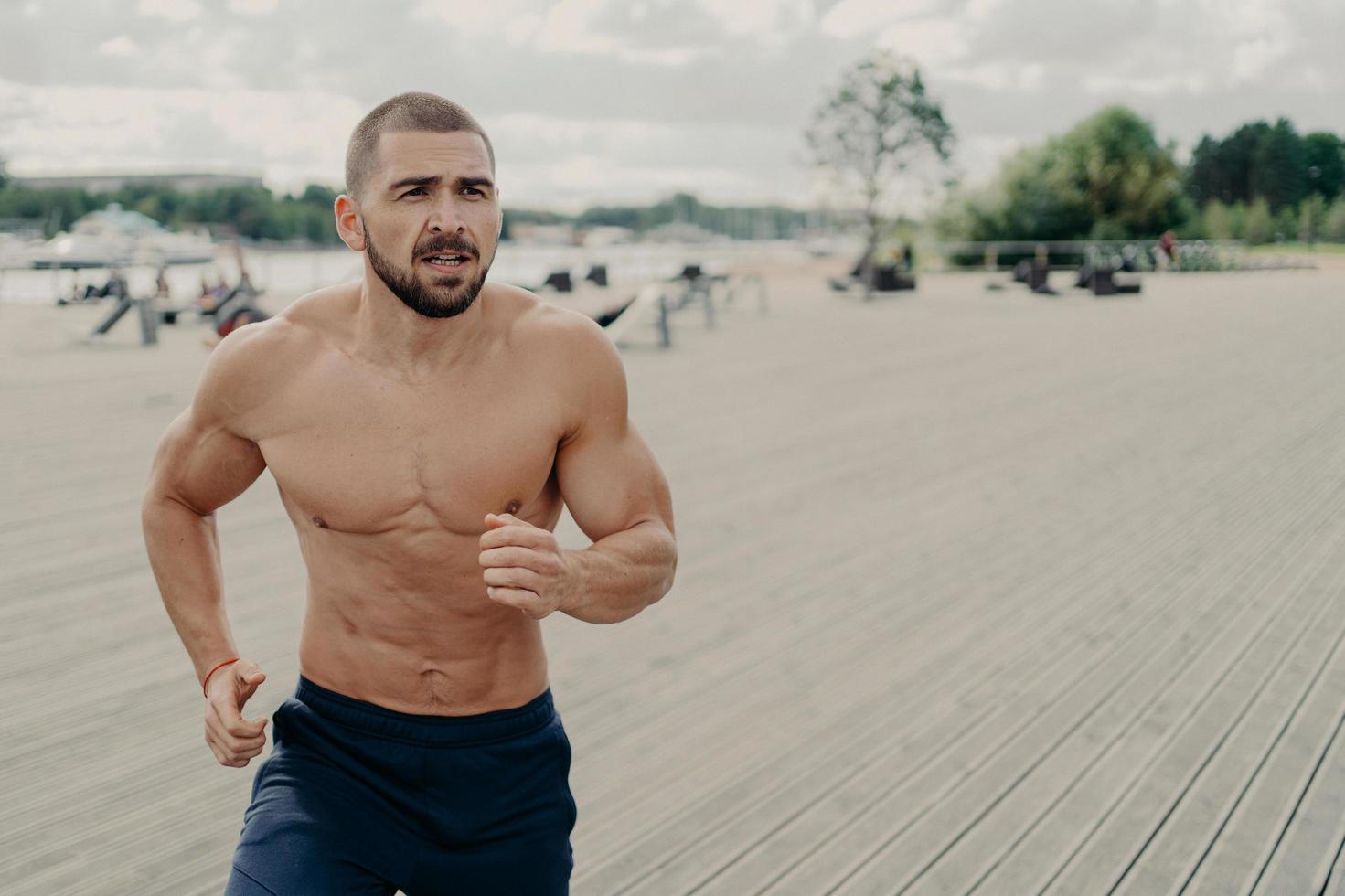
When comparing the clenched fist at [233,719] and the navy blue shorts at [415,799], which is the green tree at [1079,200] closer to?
the navy blue shorts at [415,799]

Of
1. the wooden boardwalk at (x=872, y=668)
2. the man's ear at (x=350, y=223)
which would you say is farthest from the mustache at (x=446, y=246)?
the wooden boardwalk at (x=872, y=668)

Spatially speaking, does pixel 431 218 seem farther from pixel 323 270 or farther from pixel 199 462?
pixel 323 270

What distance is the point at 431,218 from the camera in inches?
62.5

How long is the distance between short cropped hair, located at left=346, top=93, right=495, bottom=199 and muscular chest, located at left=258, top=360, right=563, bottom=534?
0.31 meters

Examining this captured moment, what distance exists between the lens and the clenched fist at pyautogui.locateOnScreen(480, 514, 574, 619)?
4.83ft

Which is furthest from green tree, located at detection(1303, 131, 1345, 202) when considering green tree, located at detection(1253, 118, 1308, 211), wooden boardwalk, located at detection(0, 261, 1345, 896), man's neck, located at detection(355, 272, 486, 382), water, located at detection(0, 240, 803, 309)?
man's neck, located at detection(355, 272, 486, 382)

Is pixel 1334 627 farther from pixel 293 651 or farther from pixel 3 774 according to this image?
pixel 3 774

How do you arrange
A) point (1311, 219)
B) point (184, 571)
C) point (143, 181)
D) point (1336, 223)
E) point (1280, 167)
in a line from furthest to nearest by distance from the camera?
point (143, 181) → point (1280, 167) → point (1311, 219) → point (1336, 223) → point (184, 571)

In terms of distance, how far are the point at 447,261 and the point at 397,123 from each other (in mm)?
205

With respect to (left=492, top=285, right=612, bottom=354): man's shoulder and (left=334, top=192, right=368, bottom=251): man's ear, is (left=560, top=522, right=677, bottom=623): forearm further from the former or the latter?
(left=334, top=192, right=368, bottom=251): man's ear

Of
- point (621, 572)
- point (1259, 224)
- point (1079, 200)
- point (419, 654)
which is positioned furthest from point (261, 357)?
point (1079, 200)

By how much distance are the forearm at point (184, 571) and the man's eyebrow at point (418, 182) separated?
2.06 feet

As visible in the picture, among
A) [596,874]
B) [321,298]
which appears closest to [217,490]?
[321,298]

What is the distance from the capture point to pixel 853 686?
11.5 feet
